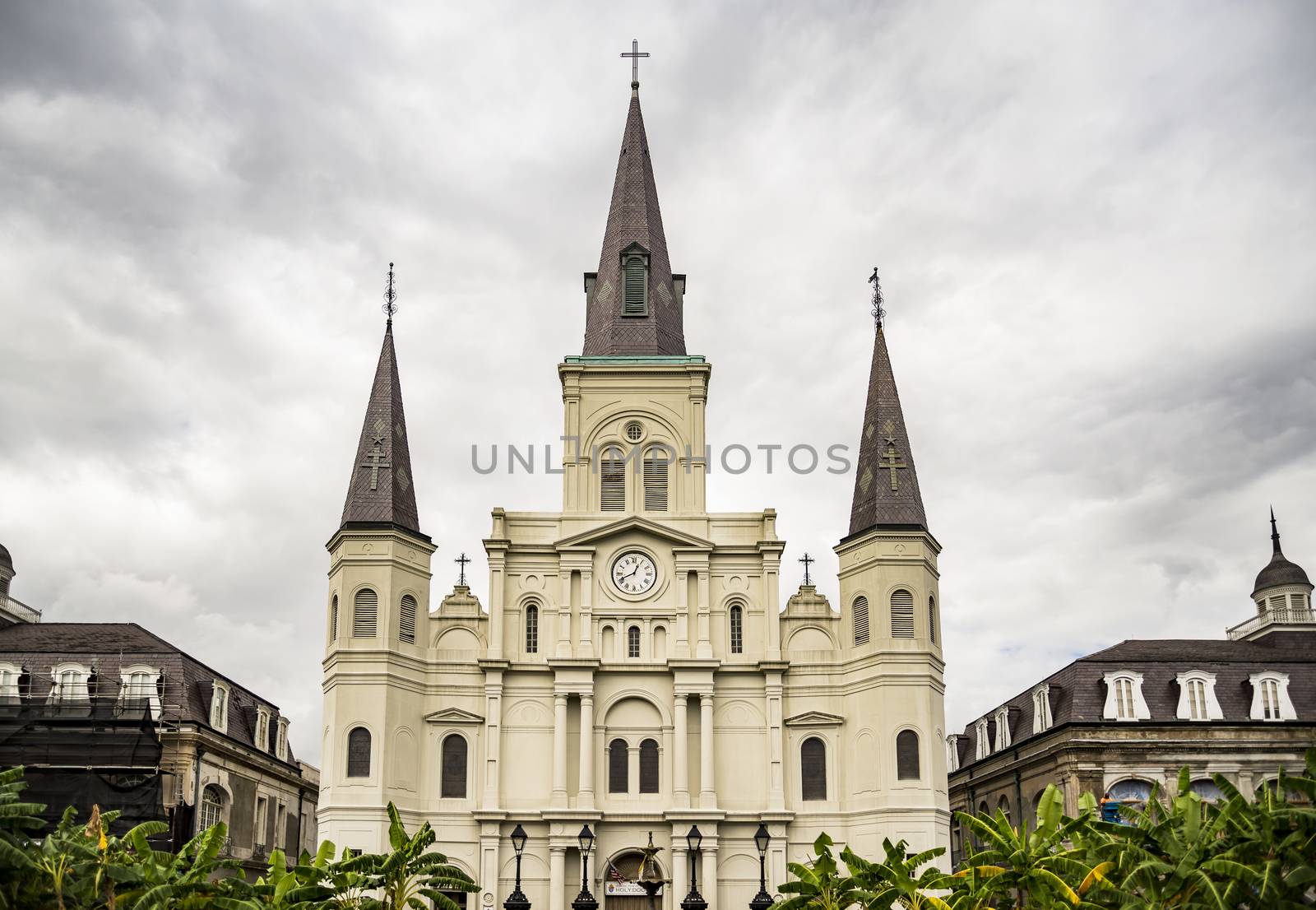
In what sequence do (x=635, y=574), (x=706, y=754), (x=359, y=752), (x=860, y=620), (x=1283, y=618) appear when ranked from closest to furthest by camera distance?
(x=359, y=752), (x=706, y=754), (x=860, y=620), (x=635, y=574), (x=1283, y=618)

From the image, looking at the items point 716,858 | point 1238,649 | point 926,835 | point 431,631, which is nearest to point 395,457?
point 431,631

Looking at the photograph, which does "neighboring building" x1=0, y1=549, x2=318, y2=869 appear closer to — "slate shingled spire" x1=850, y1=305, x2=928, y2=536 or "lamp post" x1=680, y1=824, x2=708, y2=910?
"lamp post" x1=680, y1=824, x2=708, y2=910

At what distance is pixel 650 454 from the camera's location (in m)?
55.6

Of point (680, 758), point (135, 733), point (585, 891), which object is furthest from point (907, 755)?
point (135, 733)

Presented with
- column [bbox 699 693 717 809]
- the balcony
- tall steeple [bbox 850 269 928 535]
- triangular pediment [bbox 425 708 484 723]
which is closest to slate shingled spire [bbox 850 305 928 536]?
tall steeple [bbox 850 269 928 535]

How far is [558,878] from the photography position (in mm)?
49281

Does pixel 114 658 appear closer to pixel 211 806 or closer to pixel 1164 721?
pixel 211 806

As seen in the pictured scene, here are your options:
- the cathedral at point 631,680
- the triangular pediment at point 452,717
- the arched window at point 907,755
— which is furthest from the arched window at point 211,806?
the arched window at point 907,755

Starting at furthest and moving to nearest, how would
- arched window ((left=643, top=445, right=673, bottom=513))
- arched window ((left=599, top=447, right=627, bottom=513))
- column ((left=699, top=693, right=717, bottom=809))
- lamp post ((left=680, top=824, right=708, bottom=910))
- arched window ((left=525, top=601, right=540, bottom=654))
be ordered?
1. arched window ((left=643, top=445, right=673, bottom=513))
2. arched window ((left=599, top=447, right=627, bottom=513))
3. arched window ((left=525, top=601, right=540, bottom=654))
4. column ((left=699, top=693, right=717, bottom=809))
5. lamp post ((left=680, top=824, right=708, bottom=910))

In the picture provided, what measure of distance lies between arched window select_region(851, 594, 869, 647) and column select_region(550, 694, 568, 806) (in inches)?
417

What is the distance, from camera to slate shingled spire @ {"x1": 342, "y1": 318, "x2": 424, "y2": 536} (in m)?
52.7

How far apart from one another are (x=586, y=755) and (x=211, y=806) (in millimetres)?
15250

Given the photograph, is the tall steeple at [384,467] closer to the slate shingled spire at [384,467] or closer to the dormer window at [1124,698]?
the slate shingled spire at [384,467]

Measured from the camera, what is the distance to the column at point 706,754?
1983 inches
